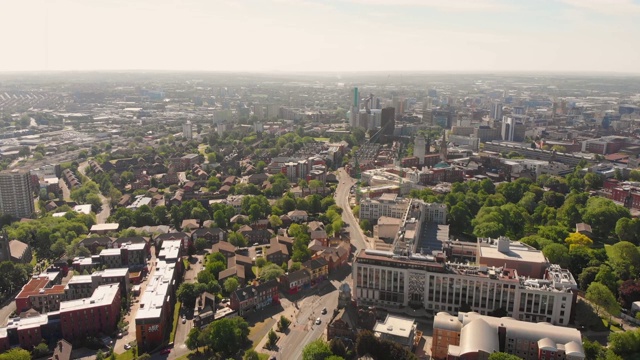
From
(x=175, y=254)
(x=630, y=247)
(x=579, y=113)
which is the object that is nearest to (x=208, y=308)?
(x=175, y=254)

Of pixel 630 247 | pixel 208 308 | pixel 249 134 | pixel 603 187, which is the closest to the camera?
pixel 208 308

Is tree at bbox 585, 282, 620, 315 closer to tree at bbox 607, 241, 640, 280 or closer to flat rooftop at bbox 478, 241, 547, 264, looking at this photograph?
flat rooftop at bbox 478, 241, 547, 264

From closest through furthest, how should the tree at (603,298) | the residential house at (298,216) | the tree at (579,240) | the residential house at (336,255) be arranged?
the tree at (603,298) < the residential house at (336,255) < the tree at (579,240) < the residential house at (298,216)

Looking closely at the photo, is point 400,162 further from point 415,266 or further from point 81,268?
point 81,268

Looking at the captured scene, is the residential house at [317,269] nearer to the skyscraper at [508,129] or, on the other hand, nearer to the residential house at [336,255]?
the residential house at [336,255]

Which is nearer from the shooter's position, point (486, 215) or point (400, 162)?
point (486, 215)

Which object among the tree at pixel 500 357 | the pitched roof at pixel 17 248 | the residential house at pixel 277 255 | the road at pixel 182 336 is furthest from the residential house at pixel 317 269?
the pitched roof at pixel 17 248
